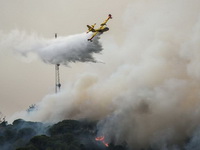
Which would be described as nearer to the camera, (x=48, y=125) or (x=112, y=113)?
(x=112, y=113)

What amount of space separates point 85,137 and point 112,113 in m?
12.4

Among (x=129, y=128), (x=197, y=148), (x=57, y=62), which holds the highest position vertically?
(x=57, y=62)

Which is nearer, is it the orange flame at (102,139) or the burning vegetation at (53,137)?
the burning vegetation at (53,137)

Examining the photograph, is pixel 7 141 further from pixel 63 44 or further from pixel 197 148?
pixel 197 148

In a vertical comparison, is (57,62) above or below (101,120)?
above

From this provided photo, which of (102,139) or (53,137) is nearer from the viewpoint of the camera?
(102,139)

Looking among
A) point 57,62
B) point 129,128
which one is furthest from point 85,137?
point 57,62

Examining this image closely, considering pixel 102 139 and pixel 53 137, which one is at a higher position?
pixel 53 137

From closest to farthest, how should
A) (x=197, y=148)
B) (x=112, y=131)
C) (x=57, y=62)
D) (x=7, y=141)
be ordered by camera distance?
(x=197, y=148)
(x=57, y=62)
(x=112, y=131)
(x=7, y=141)

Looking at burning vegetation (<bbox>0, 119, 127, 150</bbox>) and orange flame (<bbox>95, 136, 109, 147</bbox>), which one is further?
Result: orange flame (<bbox>95, 136, 109, 147</bbox>)

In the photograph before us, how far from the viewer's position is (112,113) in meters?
160

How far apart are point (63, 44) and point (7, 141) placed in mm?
44802

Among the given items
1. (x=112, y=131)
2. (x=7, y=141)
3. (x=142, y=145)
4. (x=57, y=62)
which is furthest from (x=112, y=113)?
(x=7, y=141)

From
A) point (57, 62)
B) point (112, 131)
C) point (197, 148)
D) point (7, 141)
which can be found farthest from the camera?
point (7, 141)
